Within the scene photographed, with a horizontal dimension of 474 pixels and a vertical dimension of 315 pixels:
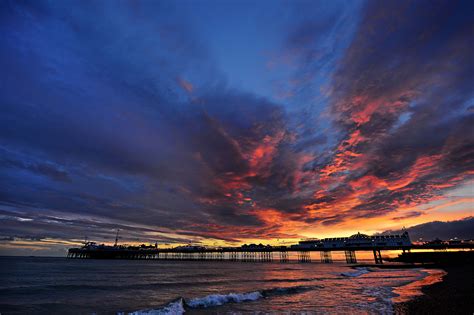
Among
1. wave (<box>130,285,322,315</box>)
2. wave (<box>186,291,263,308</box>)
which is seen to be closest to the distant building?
wave (<box>130,285,322,315</box>)

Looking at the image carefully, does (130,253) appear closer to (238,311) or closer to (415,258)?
(415,258)

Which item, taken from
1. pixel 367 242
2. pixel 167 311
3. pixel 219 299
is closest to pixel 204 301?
pixel 219 299

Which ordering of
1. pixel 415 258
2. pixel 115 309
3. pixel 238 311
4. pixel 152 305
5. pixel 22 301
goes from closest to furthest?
pixel 238 311 → pixel 115 309 → pixel 152 305 → pixel 22 301 → pixel 415 258

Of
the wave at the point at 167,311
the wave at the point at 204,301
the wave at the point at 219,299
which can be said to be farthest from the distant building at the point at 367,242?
the wave at the point at 167,311

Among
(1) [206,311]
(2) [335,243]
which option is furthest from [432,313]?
(2) [335,243]

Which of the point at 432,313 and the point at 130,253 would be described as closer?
the point at 432,313

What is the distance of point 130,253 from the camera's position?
18238 cm

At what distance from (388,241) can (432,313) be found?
354 feet

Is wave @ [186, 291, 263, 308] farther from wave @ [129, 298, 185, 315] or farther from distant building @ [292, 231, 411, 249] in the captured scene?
distant building @ [292, 231, 411, 249]

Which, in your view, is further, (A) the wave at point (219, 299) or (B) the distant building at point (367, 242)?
(B) the distant building at point (367, 242)

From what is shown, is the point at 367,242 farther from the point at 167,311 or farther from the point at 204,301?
the point at 167,311

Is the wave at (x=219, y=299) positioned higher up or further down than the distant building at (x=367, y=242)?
further down

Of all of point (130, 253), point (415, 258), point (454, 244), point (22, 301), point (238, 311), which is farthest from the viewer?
Answer: point (130, 253)

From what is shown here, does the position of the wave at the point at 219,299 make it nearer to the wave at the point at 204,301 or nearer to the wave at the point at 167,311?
the wave at the point at 204,301
